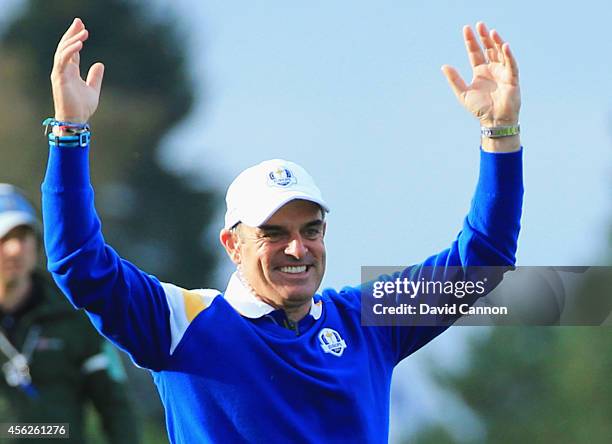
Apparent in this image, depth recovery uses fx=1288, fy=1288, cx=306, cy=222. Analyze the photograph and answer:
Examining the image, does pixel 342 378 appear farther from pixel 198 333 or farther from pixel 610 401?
pixel 610 401

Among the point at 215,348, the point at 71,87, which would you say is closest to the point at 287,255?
the point at 215,348

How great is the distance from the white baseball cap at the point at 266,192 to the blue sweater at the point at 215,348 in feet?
0.48

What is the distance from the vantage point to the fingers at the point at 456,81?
2771 mm

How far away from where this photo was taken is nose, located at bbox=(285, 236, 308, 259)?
8.43 ft

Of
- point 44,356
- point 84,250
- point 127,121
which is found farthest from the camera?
point 127,121

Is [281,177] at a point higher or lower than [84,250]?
higher

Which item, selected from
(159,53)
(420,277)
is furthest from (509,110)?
(159,53)

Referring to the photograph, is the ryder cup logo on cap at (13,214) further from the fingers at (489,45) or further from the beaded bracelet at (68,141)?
the fingers at (489,45)

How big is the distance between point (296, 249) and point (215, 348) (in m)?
0.25

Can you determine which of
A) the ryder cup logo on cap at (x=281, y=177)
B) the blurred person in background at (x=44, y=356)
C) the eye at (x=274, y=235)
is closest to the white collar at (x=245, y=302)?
the eye at (x=274, y=235)

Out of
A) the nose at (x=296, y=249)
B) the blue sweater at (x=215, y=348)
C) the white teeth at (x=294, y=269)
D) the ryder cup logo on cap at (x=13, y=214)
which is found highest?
the ryder cup logo on cap at (x=13, y=214)

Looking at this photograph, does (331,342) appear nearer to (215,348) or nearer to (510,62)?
(215,348)

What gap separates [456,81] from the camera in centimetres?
278

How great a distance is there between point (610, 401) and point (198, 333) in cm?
281
